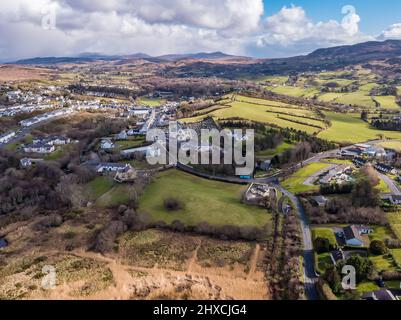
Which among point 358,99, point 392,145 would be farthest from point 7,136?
point 358,99

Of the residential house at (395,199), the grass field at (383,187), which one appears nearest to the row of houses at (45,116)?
the grass field at (383,187)

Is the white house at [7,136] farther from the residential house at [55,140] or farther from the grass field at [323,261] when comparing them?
the grass field at [323,261]

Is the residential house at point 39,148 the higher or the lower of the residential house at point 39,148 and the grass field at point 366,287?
the higher

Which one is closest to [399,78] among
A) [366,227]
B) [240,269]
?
[366,227]

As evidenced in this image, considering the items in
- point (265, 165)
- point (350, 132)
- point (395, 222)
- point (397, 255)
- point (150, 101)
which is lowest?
point (397, 255)

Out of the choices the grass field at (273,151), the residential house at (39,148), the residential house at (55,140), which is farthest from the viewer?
the residential house at (55,140)

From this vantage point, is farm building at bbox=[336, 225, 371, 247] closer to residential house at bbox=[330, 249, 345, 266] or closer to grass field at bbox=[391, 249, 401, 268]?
residential house at bbox=[330, 249, 345, 266]

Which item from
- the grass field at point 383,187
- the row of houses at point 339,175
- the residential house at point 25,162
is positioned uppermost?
the row of houses at point 339,175

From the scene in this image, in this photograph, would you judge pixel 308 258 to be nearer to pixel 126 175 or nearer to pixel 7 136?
pixel 126 175
